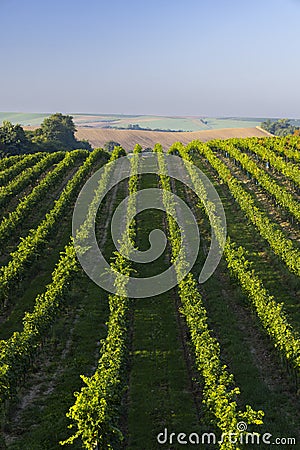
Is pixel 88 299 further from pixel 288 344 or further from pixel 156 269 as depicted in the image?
pixel 288 344

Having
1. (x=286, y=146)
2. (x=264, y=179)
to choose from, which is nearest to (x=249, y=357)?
(x=264, y=179)

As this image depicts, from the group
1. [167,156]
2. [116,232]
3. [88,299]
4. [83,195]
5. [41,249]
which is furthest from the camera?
[167,156]

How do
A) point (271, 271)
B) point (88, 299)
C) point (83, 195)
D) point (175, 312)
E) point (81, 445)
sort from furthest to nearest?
point (83, 195)
point (271, 271)
point (88, 299)
point (175, 312)
point (81, 445)

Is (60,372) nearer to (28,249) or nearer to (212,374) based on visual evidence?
(212,374)

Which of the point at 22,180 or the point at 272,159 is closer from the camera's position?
the point at 22,180

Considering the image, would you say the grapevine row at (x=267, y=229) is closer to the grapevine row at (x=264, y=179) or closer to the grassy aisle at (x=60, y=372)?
the grapevine row at (x=264, y=179)

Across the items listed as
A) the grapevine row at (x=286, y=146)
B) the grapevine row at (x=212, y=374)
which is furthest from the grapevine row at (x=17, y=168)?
the grapevine row at (x=286, y=146)

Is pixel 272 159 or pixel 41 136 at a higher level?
pixel 41 136

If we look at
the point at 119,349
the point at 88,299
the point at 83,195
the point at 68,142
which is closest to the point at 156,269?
the point at 88,299
